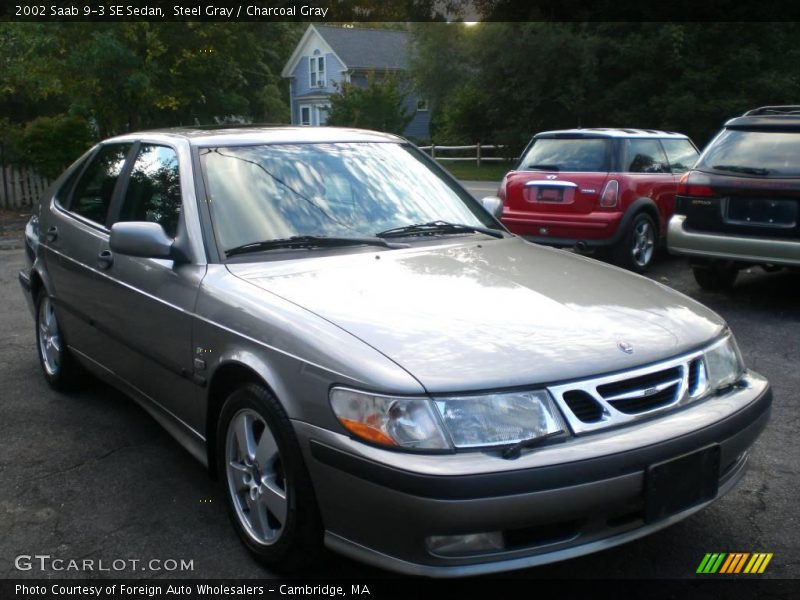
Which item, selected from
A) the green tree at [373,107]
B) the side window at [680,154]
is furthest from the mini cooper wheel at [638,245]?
the green tree at [373,107]

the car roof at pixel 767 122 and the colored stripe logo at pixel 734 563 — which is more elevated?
the car roof at pixel 767 122

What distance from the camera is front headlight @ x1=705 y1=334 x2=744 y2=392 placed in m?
3.15

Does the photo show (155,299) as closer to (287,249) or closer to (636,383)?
(287,249)

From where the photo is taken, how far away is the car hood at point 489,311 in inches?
108

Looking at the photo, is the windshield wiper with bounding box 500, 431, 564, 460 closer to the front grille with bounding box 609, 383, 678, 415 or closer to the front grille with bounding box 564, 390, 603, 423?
the front grille with bounding box 564, 390, 603, 423

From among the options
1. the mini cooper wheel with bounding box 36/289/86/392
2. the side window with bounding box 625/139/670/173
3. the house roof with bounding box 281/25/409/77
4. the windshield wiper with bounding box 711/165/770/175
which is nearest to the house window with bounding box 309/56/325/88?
the house roof with bounding box 281/25/409/77

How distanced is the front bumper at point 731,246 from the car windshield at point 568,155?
1.94 m

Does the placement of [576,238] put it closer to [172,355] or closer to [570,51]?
[172,355]

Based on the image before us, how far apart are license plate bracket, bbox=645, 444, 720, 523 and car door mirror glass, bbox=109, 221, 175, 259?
2.15 m

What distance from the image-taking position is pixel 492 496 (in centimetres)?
252

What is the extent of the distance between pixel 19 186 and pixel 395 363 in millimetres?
16802

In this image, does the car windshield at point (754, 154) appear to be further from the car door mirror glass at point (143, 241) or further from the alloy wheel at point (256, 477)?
the alloy wheel at point (256, 477)

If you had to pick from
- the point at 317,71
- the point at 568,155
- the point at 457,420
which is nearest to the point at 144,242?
the point at 457,420

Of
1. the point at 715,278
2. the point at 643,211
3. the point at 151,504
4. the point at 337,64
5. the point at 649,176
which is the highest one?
the point at 337,64
